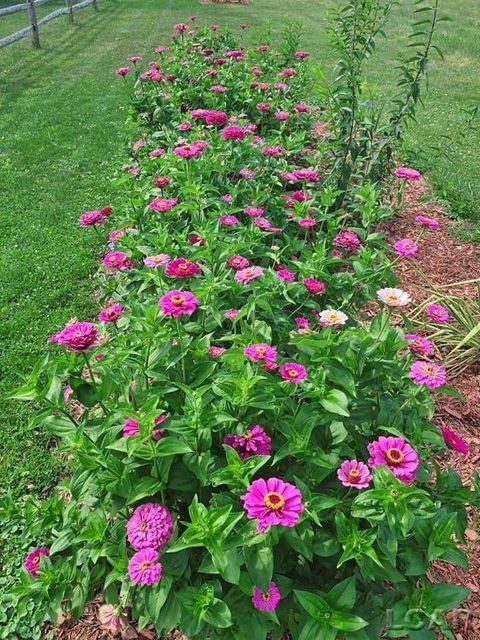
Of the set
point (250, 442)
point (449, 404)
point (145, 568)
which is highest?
point (250, 442)

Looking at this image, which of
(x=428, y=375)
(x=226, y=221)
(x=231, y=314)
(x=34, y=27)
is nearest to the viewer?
(x=428, y=375)

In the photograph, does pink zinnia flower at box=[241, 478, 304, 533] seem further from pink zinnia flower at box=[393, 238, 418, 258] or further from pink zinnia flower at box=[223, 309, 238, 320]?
pink zinnia flower at box=[393, 238, 418, 258]

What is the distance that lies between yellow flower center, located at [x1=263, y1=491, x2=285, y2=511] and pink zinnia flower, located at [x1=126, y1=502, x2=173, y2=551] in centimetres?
34

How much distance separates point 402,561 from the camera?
5.32ft

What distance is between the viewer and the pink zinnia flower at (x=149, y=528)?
1470mm

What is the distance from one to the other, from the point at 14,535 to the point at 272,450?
1224 mm

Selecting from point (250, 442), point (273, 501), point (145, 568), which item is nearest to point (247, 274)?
point (250, 442)

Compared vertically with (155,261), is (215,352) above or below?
below

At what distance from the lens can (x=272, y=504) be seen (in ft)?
4.35

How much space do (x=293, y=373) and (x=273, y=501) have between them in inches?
17.4

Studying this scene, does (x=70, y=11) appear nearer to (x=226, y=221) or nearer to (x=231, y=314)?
(x=226, y=221)

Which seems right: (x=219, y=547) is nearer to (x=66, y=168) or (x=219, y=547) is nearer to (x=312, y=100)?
(x=66, y=168)

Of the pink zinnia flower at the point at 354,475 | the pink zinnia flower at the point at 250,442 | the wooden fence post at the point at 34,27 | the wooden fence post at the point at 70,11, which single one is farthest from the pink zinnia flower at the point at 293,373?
the wooden fence post at the point at 70,11

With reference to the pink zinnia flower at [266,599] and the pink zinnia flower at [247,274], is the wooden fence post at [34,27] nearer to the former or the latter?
the pink zinnia flower at [247,274]
